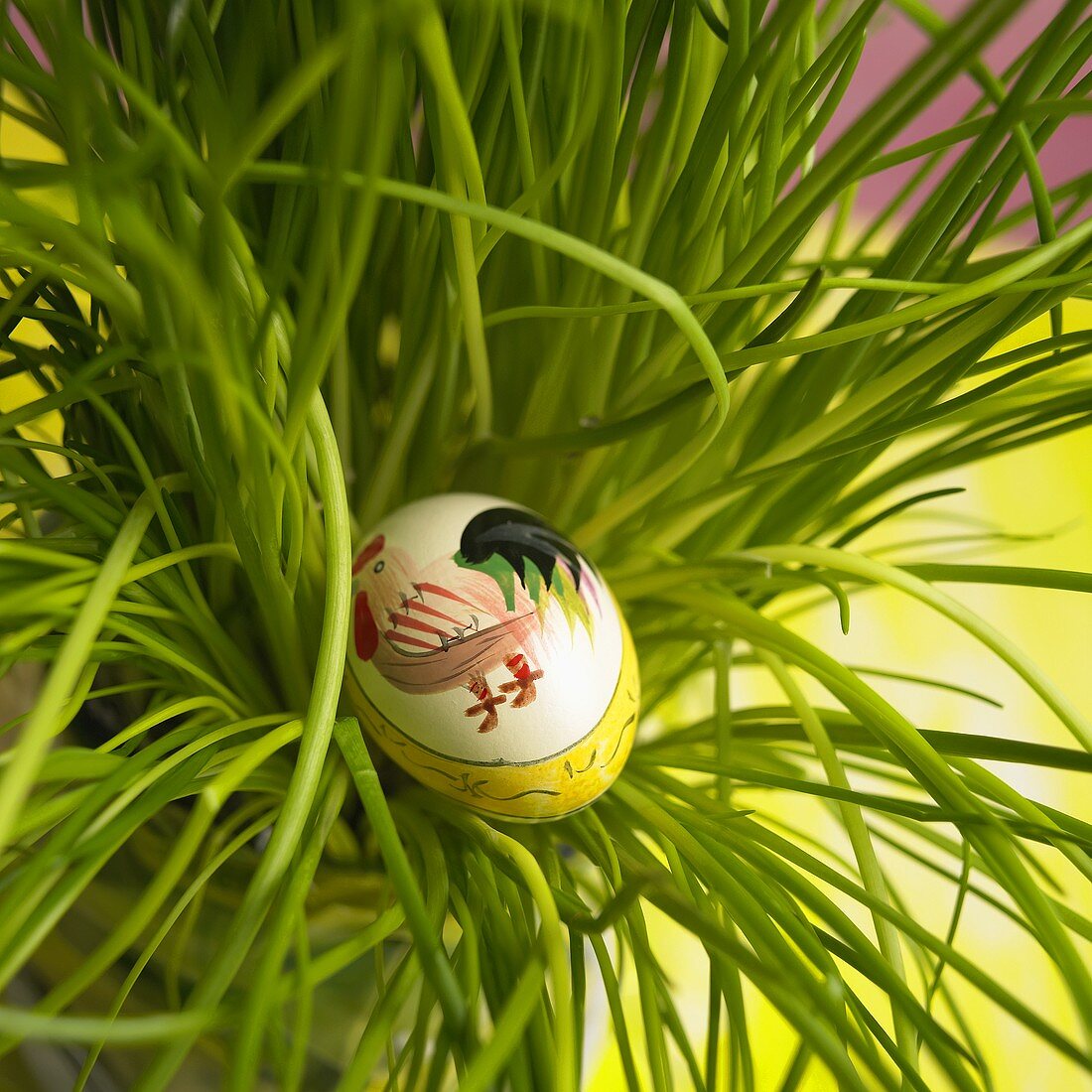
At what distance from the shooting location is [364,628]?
22 centimetres

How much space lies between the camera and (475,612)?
216mm

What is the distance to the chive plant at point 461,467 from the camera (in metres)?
0.15

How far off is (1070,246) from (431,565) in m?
0.15

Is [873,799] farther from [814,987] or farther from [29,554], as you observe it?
[29,554]

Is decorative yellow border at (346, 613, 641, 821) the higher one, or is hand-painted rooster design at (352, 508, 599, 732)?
hand-painted rooster design at (352, 508, 599, 732)

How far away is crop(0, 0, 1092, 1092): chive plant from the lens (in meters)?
0.15

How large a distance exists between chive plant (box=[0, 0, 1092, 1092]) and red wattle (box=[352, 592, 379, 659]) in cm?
1

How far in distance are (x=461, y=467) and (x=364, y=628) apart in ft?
0.22

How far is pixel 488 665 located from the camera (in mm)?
214

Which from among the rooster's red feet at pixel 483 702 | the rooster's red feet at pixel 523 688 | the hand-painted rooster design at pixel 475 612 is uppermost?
the hand-painted rooster design at pixel 475 612

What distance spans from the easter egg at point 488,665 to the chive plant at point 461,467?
15 mm

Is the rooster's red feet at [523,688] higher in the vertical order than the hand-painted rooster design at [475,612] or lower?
lower

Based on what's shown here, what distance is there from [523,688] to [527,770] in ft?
0.06

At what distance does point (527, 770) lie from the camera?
0.71 feet
